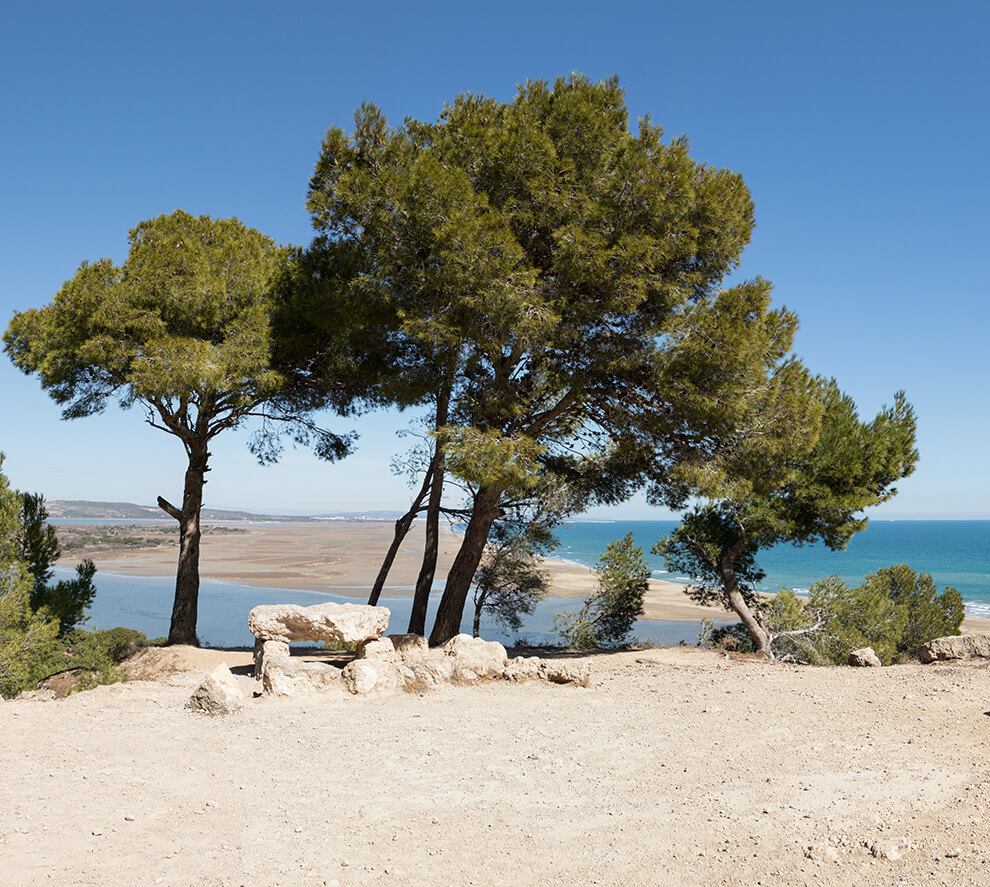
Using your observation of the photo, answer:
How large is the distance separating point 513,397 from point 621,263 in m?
2.53

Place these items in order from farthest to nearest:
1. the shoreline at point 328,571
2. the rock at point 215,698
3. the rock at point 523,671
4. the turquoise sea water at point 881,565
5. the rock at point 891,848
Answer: the turquoise sea water at point 881,565
the shoreline at point 328,571
the rock at point 523,671
the rock at point 215,698
the rock at point 891,848

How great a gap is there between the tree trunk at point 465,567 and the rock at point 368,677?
3.15m

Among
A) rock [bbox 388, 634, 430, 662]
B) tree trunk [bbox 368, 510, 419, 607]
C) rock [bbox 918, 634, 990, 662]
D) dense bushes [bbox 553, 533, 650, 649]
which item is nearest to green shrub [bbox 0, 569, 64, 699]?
rock [bbox 388, 634, 430, 662]

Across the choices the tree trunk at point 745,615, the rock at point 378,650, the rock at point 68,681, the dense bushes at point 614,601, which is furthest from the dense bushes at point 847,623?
the rock at point 68,681

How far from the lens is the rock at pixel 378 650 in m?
9.18

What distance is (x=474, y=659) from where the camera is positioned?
880 cm

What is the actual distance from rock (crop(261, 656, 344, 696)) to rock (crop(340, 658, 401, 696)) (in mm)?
120

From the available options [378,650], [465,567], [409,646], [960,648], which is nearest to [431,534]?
[465,567]

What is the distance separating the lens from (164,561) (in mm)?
48406

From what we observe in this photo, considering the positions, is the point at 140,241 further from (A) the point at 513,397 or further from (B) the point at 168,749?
(B) the point at 168,749

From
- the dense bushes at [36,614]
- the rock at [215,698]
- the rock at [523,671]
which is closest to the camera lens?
the rock at [215,698]

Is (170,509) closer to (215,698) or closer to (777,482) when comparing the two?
(215,698)

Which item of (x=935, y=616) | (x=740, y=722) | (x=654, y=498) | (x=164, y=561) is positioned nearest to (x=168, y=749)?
(x=740, y=722)

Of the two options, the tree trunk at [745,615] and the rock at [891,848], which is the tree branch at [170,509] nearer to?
the tree trunk at [745,615]
